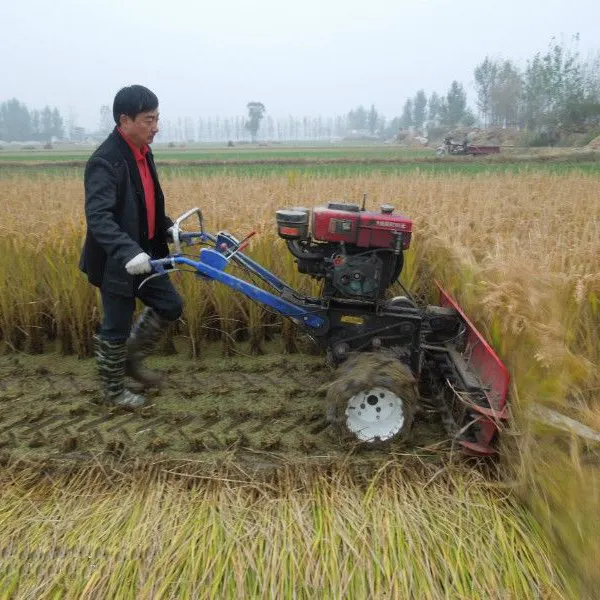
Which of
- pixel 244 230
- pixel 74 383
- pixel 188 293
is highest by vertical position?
pixel 244 230

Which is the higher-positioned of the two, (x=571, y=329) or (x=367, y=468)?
(x=571, y=329)

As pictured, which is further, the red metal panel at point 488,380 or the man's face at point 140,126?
the man's face at point 140,126

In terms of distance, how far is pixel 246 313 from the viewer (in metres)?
4.51

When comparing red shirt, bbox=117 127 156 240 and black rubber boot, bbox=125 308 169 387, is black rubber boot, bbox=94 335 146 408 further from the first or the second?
red shirt, bbox=117 127 156 240

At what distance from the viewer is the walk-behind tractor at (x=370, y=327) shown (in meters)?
2.91

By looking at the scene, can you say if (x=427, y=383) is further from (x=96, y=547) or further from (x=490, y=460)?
(x=96, y=547)

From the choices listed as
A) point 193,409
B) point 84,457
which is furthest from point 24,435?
point 193,409

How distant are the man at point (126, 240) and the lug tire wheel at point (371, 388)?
3.84ft

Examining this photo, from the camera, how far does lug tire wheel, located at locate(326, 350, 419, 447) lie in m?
2.89

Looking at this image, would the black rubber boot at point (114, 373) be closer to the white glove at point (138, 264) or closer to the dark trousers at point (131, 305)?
the dark trousers at point (131, 305)

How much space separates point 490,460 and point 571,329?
749mm

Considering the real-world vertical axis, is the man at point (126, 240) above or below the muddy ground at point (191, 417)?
above

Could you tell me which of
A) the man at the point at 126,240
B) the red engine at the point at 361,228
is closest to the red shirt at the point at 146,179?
the man at the point at 126,240

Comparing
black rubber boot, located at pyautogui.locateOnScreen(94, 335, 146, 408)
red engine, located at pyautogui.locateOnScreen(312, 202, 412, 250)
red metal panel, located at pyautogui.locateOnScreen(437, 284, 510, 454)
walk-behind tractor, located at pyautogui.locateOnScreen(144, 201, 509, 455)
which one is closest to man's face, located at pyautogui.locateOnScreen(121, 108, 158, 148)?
walk-behind tractor, located at pyautogui.locateOnScreen(144, 201, 509, 455)
